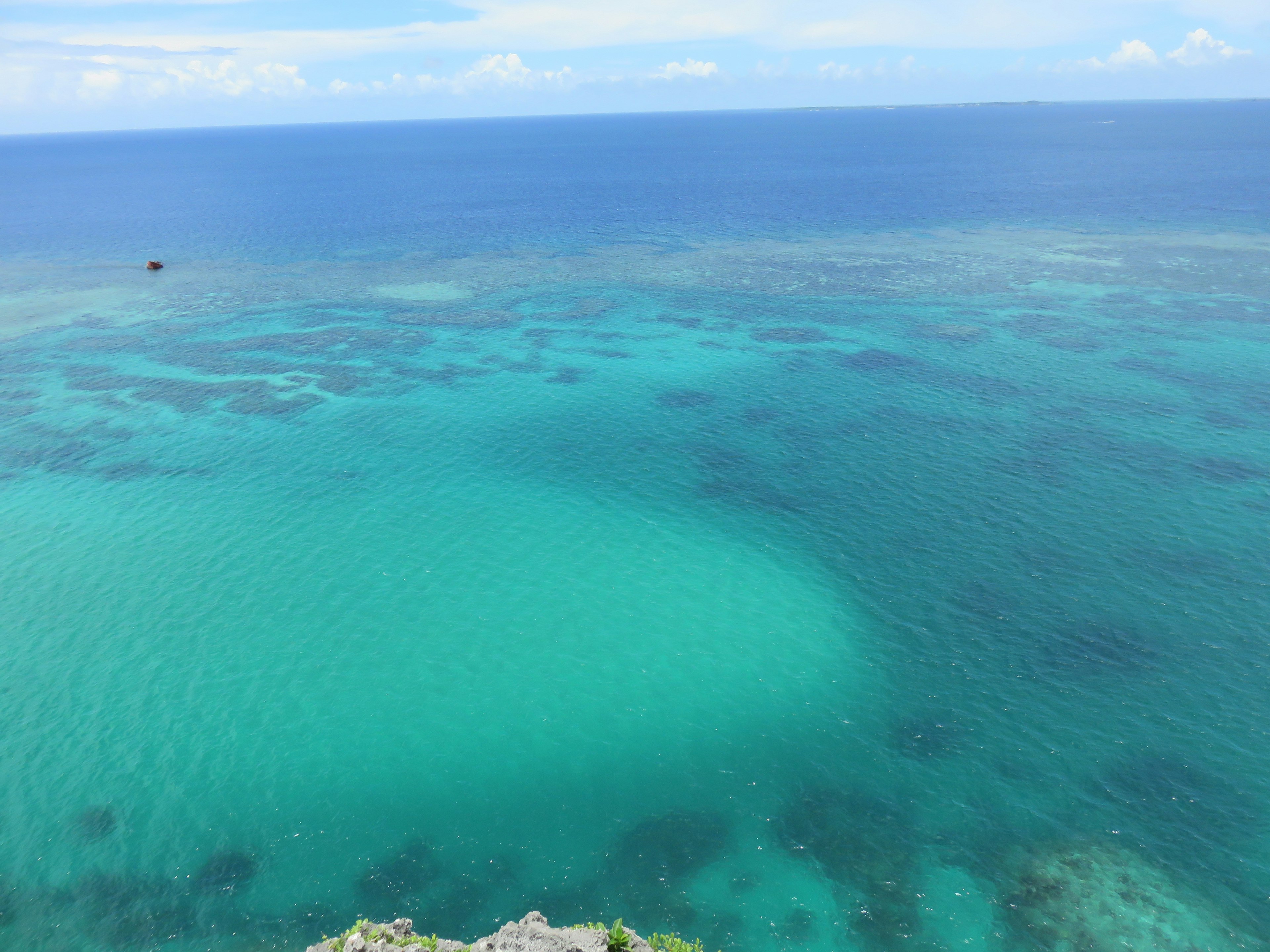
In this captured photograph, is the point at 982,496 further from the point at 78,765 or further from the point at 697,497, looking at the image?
the point at 78,765

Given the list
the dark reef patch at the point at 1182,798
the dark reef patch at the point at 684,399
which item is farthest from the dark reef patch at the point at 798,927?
the dark reef patch at the point at 684,399

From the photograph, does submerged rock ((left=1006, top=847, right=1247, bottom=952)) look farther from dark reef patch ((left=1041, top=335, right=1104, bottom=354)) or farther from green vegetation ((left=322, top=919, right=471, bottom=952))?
dark reef patch ((left=1041, top=335, right=1104, bottom=354))

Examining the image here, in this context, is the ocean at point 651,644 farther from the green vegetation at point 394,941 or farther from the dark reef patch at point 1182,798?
the green vegetation at point 394,941

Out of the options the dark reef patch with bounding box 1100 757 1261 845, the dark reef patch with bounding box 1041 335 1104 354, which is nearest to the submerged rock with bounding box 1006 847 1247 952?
the dark reef patch with bounding box 1100 757 1261 845

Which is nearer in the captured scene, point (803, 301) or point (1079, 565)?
point (1079, 565)

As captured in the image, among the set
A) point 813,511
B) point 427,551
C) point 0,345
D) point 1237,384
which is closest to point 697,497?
point 813,511

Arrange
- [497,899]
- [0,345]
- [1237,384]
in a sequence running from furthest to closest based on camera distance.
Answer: [0,345], [1237,384], [497,899]
